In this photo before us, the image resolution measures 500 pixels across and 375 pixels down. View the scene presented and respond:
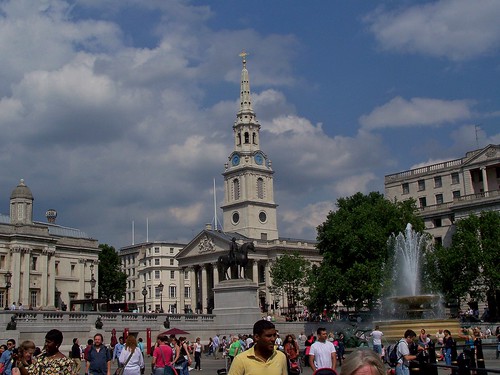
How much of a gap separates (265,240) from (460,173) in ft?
155

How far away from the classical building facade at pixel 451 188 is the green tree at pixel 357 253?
880 centimetres

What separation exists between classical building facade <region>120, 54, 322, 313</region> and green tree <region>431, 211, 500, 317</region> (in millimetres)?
48862

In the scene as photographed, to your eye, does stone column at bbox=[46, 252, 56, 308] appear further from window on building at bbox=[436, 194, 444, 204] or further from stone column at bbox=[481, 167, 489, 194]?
stone column at bbox=[481, 167, 489, 194]

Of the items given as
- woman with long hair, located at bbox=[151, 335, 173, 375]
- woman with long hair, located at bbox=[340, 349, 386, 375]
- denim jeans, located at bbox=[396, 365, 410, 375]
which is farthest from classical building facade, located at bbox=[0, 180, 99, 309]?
woman with long hair, located at bbox=[340, 349, 386, 375]

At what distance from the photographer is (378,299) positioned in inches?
2847

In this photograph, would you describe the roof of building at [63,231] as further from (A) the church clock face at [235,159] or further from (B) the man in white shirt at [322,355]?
(B) the man in white shirt at [322,355]

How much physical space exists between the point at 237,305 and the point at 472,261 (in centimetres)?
2735

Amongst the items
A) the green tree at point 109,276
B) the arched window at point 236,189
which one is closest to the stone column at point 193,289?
the green tree at point 109,276

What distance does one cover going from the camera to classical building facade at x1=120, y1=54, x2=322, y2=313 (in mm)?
122312

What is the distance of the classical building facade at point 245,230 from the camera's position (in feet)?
401

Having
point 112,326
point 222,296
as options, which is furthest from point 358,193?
point 112,326

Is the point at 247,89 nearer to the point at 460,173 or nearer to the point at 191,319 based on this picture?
the point at 460,173

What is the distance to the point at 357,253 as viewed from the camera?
2896 inches

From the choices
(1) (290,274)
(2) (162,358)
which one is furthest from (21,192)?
(2) (162,358)
